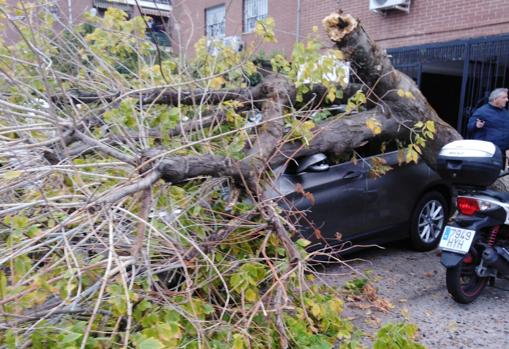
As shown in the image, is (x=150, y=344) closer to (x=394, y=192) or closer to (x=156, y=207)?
(x=156, y=207)

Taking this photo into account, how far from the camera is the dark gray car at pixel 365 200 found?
4645mm

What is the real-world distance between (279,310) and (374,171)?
8.58ft

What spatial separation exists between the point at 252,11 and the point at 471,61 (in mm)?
7528

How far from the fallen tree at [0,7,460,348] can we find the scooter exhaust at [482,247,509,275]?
1.45 metres

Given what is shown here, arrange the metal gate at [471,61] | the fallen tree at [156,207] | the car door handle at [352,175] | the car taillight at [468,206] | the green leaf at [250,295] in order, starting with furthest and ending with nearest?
the metal gate at [471,61]
the car door handle at [352,175]
the car taillight at [468,206]
the green leaf at [250,295]
the fallen tree at [156,207]

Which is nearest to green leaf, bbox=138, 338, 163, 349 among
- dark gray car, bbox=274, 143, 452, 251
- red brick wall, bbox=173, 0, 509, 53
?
dark gray car, bbox=274, 143, 452, 251

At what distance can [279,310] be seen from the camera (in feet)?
8.99

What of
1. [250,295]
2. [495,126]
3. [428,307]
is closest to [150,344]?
[250,295]

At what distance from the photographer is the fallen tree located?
2238mm

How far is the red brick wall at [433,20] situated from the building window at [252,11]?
9.78 ft

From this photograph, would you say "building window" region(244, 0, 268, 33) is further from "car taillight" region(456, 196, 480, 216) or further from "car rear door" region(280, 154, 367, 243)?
"car taillight" region(456, 196, 480, 216)

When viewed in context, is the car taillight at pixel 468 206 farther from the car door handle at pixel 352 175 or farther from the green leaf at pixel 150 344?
the green leaf at pixel 150 344

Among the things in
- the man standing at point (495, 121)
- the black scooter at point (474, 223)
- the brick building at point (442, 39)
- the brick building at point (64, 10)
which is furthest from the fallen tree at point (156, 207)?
the brick building at point (442, 39)

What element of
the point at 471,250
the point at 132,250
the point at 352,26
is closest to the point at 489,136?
the point at 471,250
